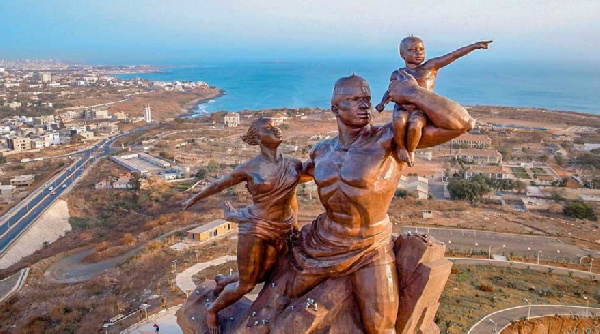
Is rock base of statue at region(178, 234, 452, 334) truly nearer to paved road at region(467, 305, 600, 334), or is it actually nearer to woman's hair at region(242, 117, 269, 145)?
woman's hair at region(242, 117, 269, 145)

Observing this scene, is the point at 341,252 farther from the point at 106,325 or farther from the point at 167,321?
the point at 106,325

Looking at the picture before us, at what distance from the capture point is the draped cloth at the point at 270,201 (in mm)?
6398

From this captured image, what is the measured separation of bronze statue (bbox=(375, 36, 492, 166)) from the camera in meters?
5.25

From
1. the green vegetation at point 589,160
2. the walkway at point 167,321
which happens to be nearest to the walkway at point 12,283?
the walkway at point 167,321

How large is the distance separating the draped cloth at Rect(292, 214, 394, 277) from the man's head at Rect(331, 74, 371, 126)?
4.07ft

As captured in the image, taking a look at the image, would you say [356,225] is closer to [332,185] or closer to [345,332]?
[332,185]

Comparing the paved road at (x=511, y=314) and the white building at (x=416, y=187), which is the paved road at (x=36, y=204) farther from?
the paved road at (x=511, y=314)

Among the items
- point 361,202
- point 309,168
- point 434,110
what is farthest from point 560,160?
point 434,110

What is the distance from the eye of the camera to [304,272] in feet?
20.4

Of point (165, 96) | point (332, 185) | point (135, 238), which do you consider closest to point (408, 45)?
point (332, 185)

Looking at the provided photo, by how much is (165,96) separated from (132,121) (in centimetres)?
3831

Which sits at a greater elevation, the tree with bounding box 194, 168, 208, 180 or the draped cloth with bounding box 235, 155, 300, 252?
the draped cloth with bounding box 235, 155, 300, 252

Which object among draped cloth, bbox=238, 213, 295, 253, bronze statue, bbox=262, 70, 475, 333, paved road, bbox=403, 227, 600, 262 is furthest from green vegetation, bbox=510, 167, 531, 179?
bronze statue, bbox=262, 70, 475, 333

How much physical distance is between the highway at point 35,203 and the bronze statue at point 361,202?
28241 mm
